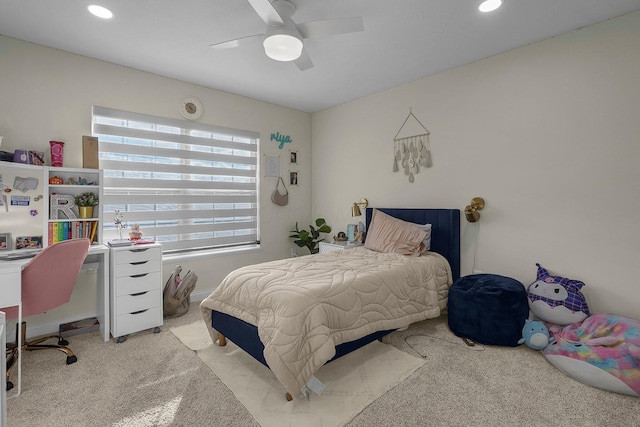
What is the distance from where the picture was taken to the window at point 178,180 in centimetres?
313

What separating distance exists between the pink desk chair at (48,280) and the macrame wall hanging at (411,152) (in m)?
3.26

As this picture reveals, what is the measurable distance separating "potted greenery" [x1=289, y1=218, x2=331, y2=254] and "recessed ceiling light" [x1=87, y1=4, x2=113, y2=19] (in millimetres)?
3115

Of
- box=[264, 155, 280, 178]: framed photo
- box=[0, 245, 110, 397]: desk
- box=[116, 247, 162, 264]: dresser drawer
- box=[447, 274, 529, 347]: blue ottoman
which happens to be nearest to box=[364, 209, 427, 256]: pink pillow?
box=[447, 274, 529, 347]: blue ottoman

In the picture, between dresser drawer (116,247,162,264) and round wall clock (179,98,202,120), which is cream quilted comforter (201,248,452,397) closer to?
dresser drawer (116,247,162,264)

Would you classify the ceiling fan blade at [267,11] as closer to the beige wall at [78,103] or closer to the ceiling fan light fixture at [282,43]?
the ceiling fan light fixture at [282,43]

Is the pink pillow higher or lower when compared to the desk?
higher

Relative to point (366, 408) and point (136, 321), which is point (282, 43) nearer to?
point (366, 408)

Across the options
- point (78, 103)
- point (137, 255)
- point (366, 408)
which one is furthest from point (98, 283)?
point (366, 408)

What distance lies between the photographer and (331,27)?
6.65ft

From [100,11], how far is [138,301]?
2.36 meters

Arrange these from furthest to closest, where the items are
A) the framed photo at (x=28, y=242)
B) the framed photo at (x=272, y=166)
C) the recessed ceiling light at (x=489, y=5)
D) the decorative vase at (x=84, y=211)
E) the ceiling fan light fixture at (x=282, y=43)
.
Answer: the framed photo at (x=272, y=166)
the decorative vase at (x=84, y=211)
the framed photo at (x=28, y=242)
the recessed ceiling light at (x=489, y=5)
the ceiling fan light fixture at (x=282, y=43)

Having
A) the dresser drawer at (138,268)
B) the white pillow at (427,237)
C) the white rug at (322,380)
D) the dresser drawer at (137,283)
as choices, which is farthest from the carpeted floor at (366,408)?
the white pillow at (427,237)

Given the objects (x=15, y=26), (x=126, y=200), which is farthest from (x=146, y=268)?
(x=15, y=26)

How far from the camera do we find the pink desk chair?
6.73ft
